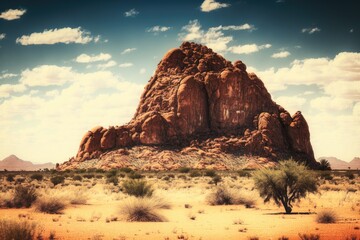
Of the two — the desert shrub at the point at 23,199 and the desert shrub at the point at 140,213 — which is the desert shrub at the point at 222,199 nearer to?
the desert shrub at the point at 140,213

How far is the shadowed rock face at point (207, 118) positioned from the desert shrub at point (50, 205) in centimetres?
A: 7294

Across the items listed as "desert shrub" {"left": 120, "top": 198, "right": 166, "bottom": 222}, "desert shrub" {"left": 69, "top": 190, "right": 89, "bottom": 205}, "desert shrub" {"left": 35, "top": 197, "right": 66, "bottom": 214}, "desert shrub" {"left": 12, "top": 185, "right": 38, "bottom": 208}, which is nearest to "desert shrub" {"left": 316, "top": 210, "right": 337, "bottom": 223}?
"desert shrub" {"left": 120, "top": 198, "right": 166, "bottom": 222}

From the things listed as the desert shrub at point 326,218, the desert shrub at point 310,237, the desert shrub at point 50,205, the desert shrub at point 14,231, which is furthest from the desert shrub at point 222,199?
the desert shrub at point 14,231

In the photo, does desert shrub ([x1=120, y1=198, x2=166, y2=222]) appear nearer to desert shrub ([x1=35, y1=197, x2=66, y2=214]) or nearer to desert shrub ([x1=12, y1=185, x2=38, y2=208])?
desert shrub ([x1=35, y1=197, x2=66, y2=214])

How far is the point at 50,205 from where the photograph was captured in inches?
721

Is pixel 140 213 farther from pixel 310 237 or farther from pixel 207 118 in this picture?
pixel 207 118

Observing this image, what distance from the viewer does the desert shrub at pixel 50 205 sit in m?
18.2

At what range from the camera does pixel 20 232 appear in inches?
Answer: 385

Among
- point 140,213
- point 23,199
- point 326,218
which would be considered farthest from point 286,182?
point 23,199

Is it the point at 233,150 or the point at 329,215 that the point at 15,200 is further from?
the point at 233,150

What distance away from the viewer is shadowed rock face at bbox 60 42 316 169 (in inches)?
3678

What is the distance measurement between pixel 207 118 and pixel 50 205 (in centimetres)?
8694

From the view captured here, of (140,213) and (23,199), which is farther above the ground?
(23,199)

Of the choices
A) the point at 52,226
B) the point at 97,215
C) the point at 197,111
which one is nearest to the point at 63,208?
the point at 97,215
